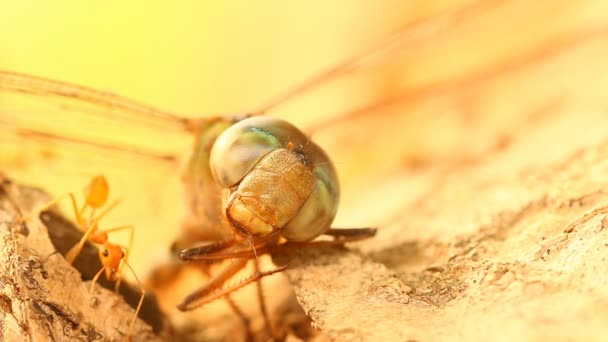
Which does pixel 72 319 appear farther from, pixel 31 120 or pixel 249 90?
pixel 249 90

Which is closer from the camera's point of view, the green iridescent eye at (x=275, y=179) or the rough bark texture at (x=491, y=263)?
the rough bark texture at (x=491, y=263)

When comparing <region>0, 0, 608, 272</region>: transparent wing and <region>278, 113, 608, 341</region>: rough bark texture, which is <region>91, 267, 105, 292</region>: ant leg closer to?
<region>278, 113, 608, 341</region>: rough bark texture

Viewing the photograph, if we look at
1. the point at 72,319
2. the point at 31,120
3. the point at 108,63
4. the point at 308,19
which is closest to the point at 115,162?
the point at 31,120

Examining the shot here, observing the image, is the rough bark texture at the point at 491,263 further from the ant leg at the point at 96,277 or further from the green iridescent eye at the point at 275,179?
the ant leg at the point at 96,277

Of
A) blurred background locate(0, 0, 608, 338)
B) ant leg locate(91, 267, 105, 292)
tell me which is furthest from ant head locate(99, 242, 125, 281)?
blurred background locate(0, 0, 608, 338)

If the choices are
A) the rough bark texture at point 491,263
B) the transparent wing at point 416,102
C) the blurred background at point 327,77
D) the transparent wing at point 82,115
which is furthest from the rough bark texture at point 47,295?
the blurred background at point 327,77

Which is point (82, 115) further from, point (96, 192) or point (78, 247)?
point (78, 247)
